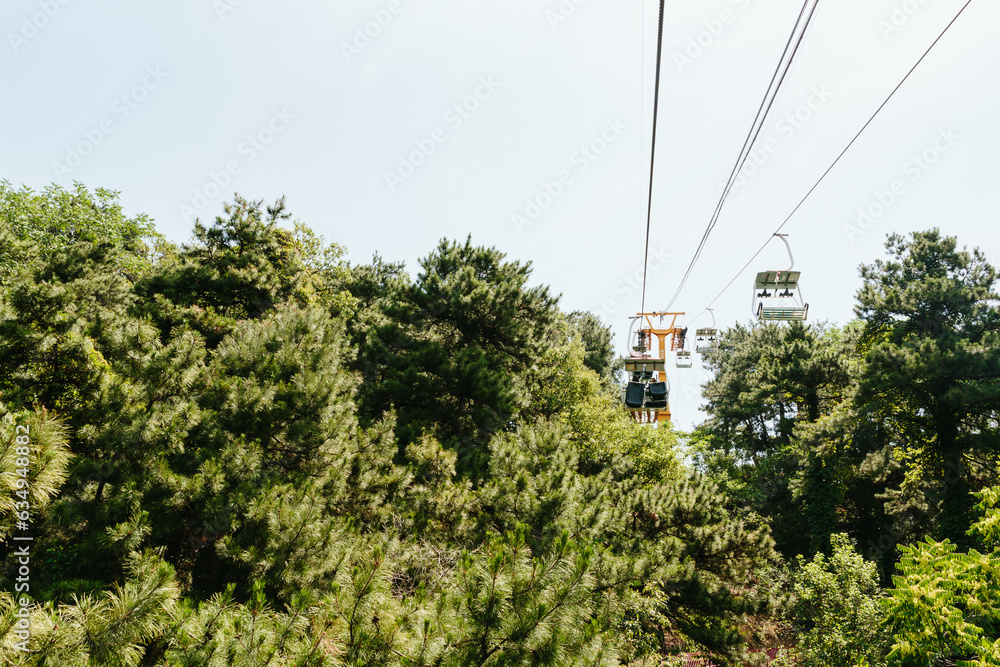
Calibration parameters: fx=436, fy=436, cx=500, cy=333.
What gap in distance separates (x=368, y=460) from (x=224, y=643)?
16.8ft

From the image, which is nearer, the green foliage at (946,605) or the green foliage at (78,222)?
the green foliage at (946,605)

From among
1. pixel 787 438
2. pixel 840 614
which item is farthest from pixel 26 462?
pixel 787 438

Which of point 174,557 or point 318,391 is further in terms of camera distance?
point 318,391

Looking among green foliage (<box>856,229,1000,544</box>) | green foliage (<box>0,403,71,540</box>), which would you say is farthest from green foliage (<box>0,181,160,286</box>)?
green foliage (<box>856,229,1000,544</box>)

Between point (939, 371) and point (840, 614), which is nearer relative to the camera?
point (840, 614)

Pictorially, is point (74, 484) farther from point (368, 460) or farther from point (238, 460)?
point (368, 460)

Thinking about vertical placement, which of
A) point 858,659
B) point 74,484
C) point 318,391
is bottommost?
point 858,659

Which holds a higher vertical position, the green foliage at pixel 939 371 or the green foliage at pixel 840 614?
the green foliage at pixel 939 371

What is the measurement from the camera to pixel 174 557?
20.3 feet

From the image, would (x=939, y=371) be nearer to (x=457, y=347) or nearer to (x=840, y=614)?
(x=840, y=614)

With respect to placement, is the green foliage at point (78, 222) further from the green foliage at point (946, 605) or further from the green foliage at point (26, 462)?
the green foliage at point (946, 605)

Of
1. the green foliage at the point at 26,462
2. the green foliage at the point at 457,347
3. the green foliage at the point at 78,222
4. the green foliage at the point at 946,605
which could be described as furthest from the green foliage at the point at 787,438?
the green foliage at the point at 78,222

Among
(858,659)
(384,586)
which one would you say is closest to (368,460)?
(384,586)

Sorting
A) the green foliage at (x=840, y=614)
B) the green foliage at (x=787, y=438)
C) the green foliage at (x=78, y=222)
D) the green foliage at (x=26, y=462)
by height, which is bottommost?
the green foliage at (x=840, y=614)
